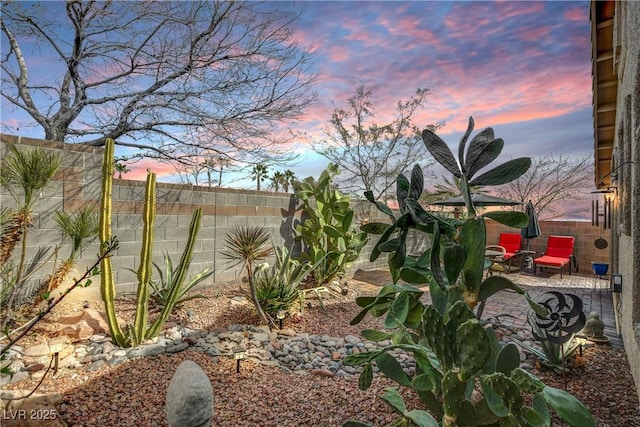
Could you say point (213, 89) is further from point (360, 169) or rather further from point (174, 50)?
point (360, 169)

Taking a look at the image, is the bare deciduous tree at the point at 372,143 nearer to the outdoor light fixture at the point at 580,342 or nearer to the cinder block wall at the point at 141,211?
the cinder block wall at the point at 141,211

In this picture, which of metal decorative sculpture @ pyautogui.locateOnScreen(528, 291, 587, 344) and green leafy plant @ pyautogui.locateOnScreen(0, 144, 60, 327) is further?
green leafy plant @ pyautogui.locateOnScreen(0, 144, 60, 327)

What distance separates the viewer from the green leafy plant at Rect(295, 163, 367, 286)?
5359 millimetres

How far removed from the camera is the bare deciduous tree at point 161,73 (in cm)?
584

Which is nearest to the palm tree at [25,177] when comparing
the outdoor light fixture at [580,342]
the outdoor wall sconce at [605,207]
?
the outdoor light fixture at [580,342]

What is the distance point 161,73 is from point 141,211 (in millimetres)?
3386

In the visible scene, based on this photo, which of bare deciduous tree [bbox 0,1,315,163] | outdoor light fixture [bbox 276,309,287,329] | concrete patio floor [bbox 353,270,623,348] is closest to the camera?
outdoor light fixture [bbox 276,309,287,329]

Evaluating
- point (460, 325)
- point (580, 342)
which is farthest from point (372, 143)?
point (460, 325)

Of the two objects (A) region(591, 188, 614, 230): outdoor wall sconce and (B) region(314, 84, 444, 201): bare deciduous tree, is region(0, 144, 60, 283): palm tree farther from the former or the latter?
(B) region(314, 84, 444, 201): bare deciduous tree

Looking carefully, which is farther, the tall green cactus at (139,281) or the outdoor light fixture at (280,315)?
the outdoor light fixture at (280,315)

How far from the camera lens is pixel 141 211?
419 centimetres

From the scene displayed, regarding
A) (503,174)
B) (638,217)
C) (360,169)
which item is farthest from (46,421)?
(360,169)

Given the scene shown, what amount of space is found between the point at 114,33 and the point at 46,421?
21.3 feet

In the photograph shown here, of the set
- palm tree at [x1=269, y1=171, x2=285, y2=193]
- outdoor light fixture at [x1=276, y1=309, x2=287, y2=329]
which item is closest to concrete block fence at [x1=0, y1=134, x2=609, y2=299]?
outdoor light fixture at [x1=276, y1=309, x2=287, y2=329]
